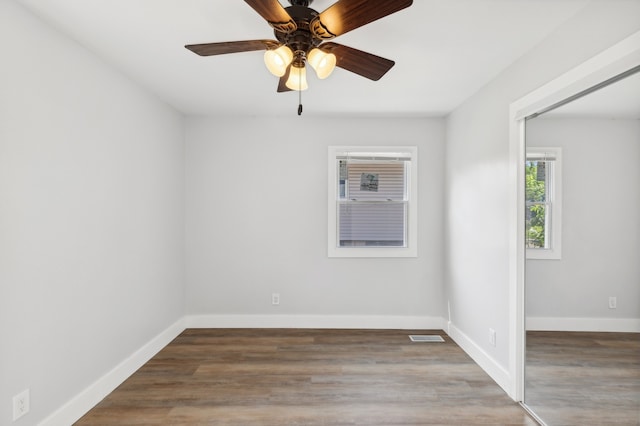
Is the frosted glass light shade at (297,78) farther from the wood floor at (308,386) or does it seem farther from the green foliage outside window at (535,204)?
the wood floor at (308,386)

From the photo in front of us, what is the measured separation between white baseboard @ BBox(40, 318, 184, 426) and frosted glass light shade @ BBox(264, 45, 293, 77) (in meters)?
2.40

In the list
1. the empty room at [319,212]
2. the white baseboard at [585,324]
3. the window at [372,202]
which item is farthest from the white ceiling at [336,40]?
the white baseboard at [585,324]

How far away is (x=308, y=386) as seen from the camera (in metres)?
2.80

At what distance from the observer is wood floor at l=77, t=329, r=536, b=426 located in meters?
2.38

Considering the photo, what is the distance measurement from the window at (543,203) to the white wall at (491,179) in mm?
256

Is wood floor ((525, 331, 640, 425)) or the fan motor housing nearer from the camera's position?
the fan motor housing

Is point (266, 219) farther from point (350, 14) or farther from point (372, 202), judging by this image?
point (350, 14)

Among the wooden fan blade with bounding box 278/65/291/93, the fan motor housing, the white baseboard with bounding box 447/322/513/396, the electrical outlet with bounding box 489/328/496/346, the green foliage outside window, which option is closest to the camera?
the fan motor housing

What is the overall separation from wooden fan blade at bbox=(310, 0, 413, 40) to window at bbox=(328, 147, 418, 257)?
8.36 feet

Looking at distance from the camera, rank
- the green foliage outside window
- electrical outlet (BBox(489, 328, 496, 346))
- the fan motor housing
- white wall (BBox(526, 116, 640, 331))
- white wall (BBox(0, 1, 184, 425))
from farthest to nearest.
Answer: electrical outlet (BBox(489, 328, 496, 346)) < the green foliage outside window < white wall (BBox(0, 1, 184, 425)) < white wall (BBox(526, 116, 640, 331)) < the fan motor housing

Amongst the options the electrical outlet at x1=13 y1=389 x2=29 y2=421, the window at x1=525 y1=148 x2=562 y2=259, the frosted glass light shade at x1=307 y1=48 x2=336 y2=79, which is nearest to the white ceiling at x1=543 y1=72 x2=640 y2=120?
the window at x1=525 y1=148 x2=562 y2=259

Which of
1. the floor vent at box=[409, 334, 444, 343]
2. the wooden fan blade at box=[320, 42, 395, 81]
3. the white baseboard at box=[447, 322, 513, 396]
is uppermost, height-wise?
the wooden fan blade at box=[320, 42, 395, 81]

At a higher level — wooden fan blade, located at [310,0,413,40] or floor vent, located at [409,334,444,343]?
wooden fan blade, located at [310,0,413,40]

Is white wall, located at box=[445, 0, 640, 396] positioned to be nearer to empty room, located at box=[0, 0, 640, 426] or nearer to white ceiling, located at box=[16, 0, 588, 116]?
empty room, located at box=[0, 0, 640, 426]
